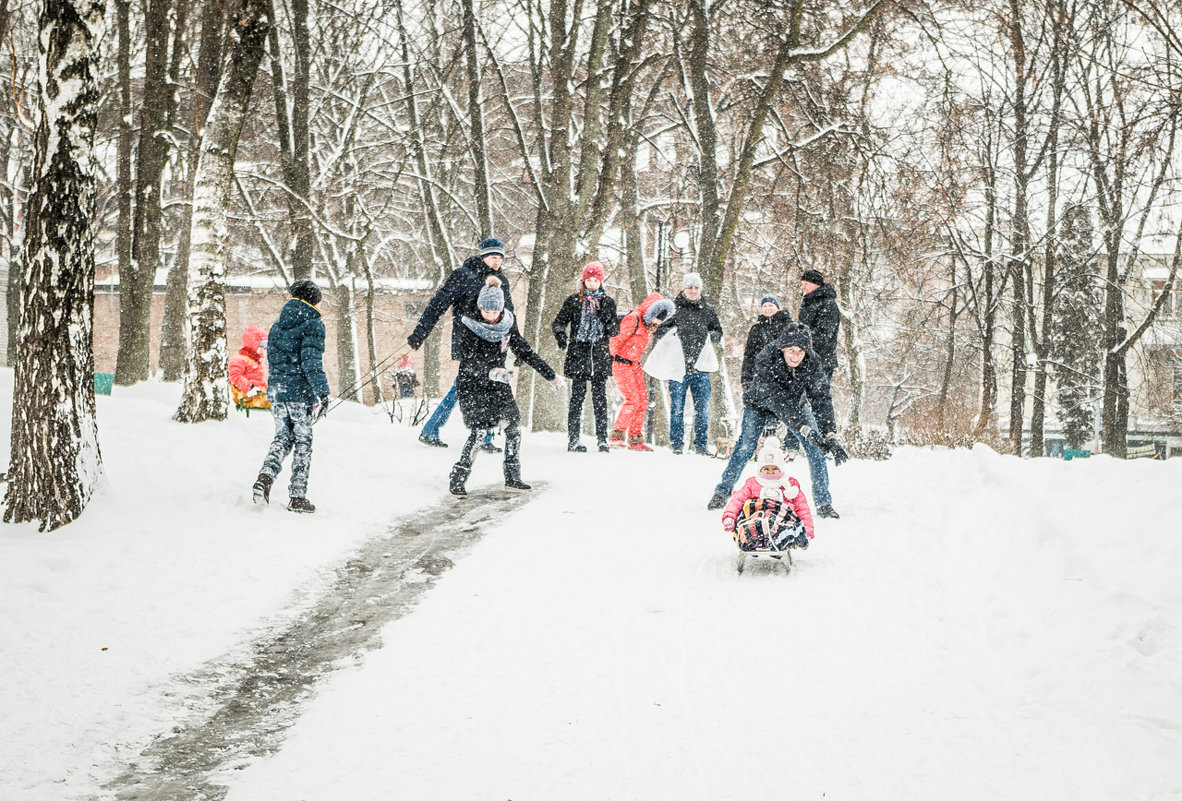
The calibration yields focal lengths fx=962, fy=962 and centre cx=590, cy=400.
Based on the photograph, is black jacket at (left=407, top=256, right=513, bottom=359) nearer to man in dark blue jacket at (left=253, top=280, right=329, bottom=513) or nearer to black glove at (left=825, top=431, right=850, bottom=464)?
man in dark blue jacket at (left=253, top=280, right=329, bottom=513)

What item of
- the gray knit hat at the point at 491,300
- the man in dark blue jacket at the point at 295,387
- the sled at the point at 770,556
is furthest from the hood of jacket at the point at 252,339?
the sled at the point at 770,556

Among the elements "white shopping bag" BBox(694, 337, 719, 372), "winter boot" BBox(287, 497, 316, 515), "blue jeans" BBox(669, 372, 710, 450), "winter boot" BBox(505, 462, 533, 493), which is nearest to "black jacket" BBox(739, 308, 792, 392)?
"white shopping bag" BBox(694, 337, 719, 372)

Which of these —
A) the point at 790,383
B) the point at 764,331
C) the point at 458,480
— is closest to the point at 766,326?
the point at 764,331

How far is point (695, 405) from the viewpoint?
1220 centimetres

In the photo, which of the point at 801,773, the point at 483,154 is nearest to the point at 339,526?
the point at 801,773

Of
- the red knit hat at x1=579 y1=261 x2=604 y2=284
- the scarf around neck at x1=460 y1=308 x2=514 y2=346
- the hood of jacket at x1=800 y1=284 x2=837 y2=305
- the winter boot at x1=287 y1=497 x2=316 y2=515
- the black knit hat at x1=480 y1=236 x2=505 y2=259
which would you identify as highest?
the black knit hat at x1=480 y1=236 x2=505 y2=259

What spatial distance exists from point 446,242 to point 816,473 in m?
11.9

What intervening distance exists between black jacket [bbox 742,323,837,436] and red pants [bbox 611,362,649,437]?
13.1 ft

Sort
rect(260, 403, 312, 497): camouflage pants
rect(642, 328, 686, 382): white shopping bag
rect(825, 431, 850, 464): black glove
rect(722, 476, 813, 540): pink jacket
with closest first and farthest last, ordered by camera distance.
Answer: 1. rect(722, 476, 813, 540): pink jacket
2. rect(825, 431, 850, 464): black glove
3. rect(260, 403, 312, 497): camouflage pants
4. rect(642, 328, 686, 382): white shopping bag

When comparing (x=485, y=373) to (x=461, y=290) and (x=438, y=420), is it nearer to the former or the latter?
(x=461, y=290)

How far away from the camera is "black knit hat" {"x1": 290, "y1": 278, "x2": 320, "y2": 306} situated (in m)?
7.98

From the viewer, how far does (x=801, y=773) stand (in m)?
3.76

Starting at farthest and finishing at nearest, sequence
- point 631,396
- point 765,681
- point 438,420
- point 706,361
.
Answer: point 631,396, point 706,361, point 438,420, point 765,681

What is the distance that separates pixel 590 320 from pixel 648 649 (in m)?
6.75
